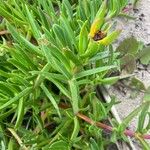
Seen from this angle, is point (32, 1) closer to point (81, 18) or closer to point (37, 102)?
point (81, 18)

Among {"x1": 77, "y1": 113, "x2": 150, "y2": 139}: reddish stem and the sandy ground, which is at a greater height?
the sandy ground

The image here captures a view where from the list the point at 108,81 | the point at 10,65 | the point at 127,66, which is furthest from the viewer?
the point at 127,66

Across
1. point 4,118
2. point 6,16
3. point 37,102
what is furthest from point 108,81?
point 6,16

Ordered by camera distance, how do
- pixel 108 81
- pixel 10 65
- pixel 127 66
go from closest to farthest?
pixel 108 81 → pixel 10 65 → pixel 127 66

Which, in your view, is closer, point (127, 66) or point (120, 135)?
point (120, 135)

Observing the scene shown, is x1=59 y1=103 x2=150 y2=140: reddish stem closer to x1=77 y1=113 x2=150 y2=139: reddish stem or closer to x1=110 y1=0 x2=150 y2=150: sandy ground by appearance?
x1=77 y1=113 x2=150 y2=139: reddish stem

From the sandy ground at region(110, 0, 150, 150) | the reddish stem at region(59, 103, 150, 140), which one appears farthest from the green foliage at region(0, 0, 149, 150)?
the sandy ground at region(110, 0, 150, 150)
